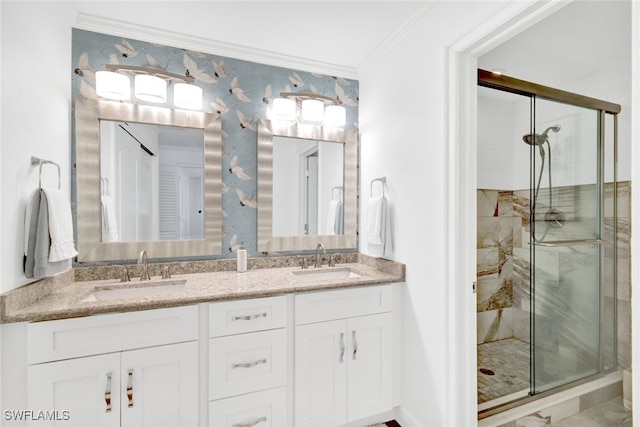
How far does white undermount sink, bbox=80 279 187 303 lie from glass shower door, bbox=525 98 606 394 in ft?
7.82

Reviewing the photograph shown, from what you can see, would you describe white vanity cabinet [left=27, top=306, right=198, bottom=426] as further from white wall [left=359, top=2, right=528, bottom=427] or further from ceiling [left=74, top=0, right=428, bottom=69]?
ceiling [left=74, top=0, right=428, bottom=69]

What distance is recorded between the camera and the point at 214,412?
1542 mm

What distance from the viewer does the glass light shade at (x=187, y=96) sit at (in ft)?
6.46

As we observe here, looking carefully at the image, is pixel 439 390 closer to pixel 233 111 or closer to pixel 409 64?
pixel 409 64

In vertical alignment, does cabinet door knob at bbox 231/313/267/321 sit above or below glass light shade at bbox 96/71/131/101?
below

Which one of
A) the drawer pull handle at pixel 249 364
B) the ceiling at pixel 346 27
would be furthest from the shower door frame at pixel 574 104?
the drawer pull handle at pixel 249 364

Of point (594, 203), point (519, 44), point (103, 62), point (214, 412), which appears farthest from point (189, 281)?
point (594, 203)

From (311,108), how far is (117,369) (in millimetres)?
1898

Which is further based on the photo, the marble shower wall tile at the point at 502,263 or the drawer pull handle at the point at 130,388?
the marble shower wall tile at the point at 502,263

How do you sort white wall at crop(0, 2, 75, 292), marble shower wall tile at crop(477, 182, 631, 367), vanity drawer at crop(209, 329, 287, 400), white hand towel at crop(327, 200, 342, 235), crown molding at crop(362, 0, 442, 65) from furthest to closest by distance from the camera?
1. marble shower wall tile at crop(477, 182, 631, 367)
2. white hand towel at crop(327, 200, 342, 235)
3. crown molding at crop(362, 0, 442, 65)
4. vanity drawer at crop(209, 329, 287, 400)
5. white wall at crop(0, 2, 75, 292)

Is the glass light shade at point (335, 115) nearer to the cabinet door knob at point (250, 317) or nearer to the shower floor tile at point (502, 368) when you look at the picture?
the cabinet door knob at point (250, 317)

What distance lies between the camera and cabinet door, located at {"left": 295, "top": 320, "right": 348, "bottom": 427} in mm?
1700

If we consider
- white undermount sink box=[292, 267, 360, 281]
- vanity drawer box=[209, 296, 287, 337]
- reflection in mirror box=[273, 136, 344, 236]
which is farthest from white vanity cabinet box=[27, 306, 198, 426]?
reflection in mirror box=[273, 136, 344, 236]

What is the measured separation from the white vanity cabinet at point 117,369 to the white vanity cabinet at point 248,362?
0.10 meters
